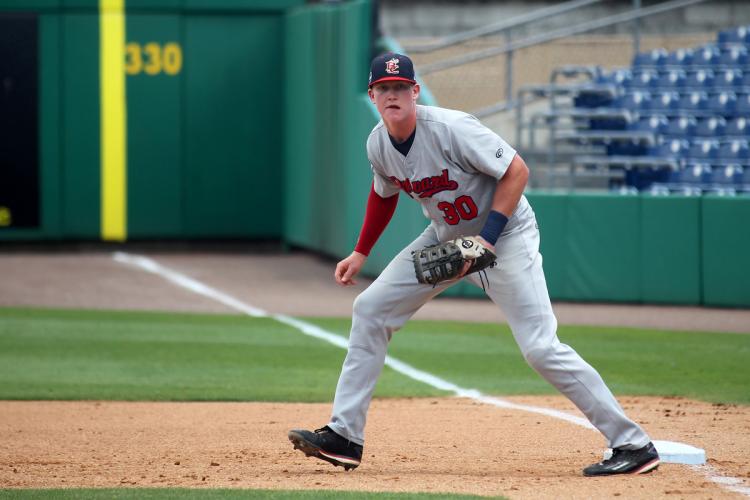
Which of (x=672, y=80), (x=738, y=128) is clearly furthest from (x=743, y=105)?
(x=672, y=80)

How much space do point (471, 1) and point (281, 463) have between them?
19.9 meters

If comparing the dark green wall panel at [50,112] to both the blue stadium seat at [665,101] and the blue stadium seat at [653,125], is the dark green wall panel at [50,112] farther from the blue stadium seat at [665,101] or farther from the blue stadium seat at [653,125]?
the blue stadium seat at [665,101]

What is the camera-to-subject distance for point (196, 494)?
190 inches

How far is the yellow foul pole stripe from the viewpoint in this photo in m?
17.4

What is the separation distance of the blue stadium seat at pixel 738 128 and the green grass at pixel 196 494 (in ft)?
39.1

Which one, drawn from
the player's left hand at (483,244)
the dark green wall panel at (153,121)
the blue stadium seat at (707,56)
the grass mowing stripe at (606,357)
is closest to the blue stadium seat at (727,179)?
the blue stadium seat at (707,56)

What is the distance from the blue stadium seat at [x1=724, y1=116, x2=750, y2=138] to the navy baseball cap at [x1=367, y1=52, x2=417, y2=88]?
11386mm

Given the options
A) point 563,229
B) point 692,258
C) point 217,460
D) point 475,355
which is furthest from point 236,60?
point 217,460

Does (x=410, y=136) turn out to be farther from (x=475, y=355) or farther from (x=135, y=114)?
(x=135, y=114)

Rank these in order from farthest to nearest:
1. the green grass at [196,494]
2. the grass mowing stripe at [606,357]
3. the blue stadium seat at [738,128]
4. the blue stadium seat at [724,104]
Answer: the blue stadium seat at [724,104], the blue stadium seat at [738,128], the grass mowing stripe at [606,357], the green grass at [196,494]

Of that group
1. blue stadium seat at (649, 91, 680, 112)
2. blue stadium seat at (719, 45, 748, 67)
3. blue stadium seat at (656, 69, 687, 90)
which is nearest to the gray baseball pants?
blue stadium seat at (649, 91, 680, 112)

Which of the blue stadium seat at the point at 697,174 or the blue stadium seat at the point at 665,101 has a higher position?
the blue stadium seat at the point at 665,101

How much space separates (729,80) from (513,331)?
1213 centimetres

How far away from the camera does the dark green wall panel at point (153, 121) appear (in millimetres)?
17500
